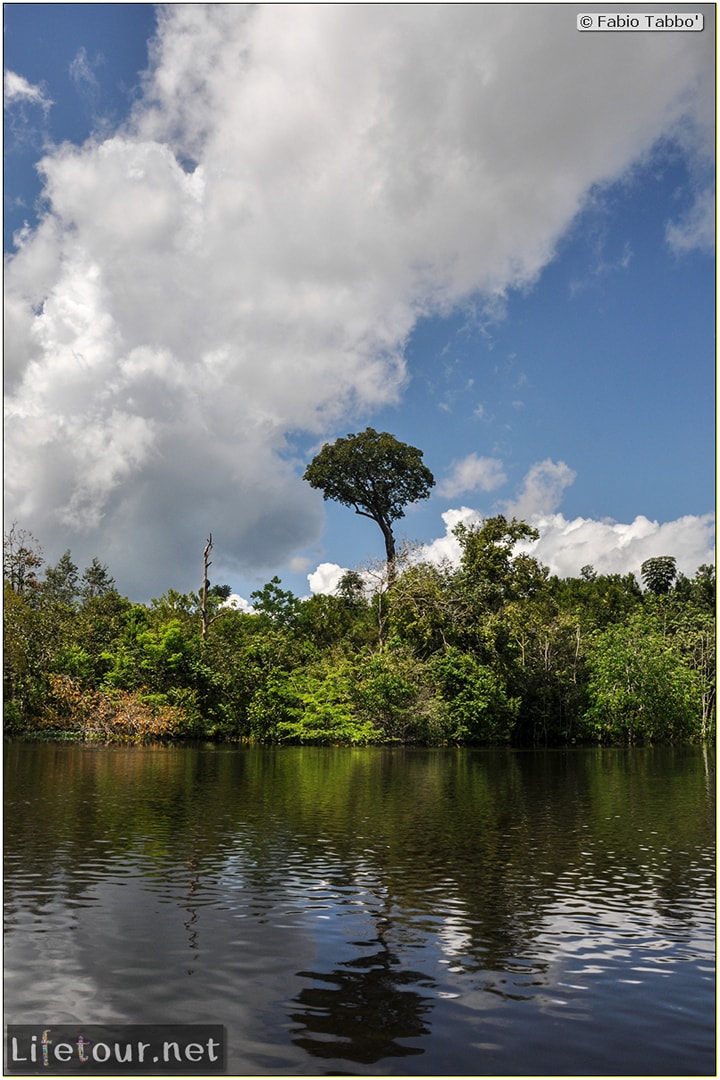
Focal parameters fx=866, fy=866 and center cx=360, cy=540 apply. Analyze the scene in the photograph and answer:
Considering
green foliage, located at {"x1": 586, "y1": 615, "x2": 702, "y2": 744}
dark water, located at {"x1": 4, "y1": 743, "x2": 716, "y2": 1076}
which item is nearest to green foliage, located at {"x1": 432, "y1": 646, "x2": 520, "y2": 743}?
green foliage, located at {"x1": 586, "y1": 615, "x2": 702, "y2": 744}

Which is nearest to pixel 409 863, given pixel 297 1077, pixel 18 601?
pixel 297 1077

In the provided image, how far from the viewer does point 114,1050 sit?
427cm

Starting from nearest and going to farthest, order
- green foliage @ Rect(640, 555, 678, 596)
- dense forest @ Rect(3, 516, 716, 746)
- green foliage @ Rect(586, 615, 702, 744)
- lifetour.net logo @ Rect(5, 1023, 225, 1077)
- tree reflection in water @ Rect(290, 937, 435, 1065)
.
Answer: lifetour.net logo @ Rect(5, 1023, 225, 1077)
tree reflection in water @ Rect(290, 937, 435, 1065)
dense forest @ Rect(3, 516, 716, 746)
green foliage @ Rect(586, 615, 702, 744)
green foliage @ Rect(640, 555, 678, 596)

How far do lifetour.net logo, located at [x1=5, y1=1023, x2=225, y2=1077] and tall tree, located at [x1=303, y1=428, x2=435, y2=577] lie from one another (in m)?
39.7

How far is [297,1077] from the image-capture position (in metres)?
4.03

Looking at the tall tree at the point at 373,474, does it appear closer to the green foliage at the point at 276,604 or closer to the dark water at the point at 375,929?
Result: the green foliage at the point at 276,604

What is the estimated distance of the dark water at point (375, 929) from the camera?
4547 mm

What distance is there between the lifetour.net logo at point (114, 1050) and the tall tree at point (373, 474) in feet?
130

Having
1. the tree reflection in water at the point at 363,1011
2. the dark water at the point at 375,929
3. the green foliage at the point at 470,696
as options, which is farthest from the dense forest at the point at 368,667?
the tree reflection in water at the point at 363,1011

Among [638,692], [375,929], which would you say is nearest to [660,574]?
[638,692]

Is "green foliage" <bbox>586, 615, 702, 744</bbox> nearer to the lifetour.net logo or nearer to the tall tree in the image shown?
the tall tree

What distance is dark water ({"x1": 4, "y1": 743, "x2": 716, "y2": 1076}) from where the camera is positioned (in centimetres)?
455

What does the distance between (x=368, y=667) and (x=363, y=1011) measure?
27.4 m

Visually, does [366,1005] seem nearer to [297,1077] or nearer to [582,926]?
[297,1077]
